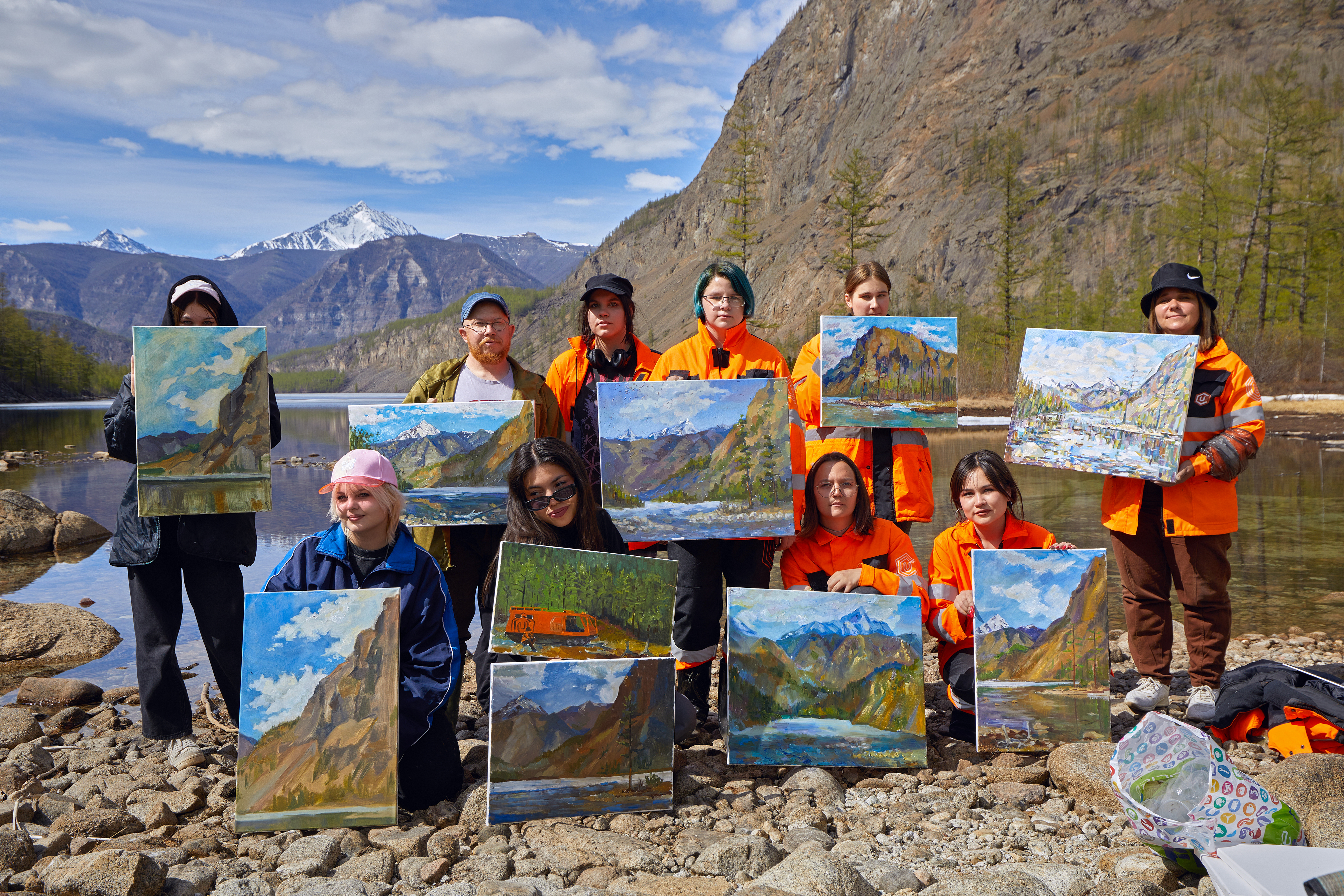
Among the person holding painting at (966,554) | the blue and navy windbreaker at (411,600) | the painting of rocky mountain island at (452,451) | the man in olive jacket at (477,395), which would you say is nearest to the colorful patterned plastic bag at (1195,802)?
the person holding painting at (966,554)

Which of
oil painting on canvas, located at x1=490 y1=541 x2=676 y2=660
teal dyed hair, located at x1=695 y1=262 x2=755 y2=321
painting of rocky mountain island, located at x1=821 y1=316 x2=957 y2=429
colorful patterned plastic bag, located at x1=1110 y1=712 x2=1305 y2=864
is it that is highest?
teal dyed hair, located at x1=695 y1=262 x2=755 y2=321

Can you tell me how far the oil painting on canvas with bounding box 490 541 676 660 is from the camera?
3.36 meters

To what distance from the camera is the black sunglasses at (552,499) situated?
3.84 m

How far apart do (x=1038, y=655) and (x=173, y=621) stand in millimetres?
4323

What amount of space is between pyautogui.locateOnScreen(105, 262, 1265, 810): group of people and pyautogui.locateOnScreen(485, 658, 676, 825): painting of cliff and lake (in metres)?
0.43

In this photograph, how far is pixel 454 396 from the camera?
15.0 feet

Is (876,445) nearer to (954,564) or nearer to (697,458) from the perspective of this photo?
(954,564)

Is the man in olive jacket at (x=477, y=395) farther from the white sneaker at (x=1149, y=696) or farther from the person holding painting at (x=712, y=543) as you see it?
the white sneaker at (x=1149, y=696)

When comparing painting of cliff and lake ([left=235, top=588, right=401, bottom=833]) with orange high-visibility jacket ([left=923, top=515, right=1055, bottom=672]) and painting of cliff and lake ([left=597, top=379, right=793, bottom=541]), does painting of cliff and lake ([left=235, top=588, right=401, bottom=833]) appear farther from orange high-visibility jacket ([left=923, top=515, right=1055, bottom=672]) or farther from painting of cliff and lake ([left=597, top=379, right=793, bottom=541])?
orange high-visibility jacket ([left=923, top=515, right=1055, bottom=672])

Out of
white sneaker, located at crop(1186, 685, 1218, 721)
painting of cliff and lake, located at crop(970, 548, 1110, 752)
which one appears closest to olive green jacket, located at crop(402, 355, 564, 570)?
painting of cliff and lake, located at crop(970, 548, 1110, 752)

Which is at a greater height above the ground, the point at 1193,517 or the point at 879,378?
the point at 879,378

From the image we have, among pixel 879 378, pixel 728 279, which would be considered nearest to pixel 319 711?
A: pixel 728 279

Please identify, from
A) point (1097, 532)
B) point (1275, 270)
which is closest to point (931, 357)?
point (1097, 532)

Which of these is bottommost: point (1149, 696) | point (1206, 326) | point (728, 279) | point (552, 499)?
point (1149, 696)
